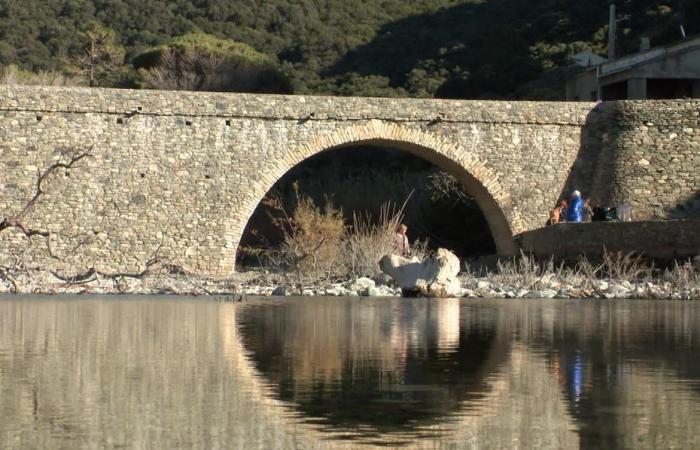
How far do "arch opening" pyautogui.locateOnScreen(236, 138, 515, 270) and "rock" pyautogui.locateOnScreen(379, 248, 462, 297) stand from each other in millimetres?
5868

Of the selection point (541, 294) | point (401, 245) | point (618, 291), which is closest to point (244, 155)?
point (401, 245)

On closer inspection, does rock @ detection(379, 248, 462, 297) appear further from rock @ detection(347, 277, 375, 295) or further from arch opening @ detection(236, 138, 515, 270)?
arch opening @ detection(236, 138, 515, 270)

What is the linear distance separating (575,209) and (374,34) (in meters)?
26.6

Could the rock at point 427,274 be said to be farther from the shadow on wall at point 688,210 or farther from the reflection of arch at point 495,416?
the reflection of arch at point 495,416

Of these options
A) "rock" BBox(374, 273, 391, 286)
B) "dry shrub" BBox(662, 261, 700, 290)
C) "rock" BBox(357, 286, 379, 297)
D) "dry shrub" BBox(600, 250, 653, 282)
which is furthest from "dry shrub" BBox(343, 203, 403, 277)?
"dry shrub" BBox(662, 261, 700, 290)

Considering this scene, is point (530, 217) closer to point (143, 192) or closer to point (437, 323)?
point (143, 192)

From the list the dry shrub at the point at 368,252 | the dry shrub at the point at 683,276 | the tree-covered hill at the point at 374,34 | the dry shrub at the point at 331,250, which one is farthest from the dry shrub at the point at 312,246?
the tree-covered hill at the point at 374,34

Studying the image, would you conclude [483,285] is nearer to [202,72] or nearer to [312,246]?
[312,246]

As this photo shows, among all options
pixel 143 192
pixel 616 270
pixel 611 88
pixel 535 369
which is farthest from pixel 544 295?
pixel 611 88

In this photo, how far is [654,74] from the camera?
30781 mm

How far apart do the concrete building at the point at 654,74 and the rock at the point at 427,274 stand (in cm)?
1430

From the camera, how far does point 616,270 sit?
67.5ft

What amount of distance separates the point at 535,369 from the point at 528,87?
34.9 metres

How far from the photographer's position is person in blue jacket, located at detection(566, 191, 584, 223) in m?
24.2
